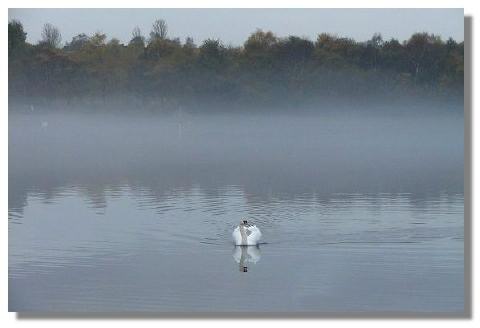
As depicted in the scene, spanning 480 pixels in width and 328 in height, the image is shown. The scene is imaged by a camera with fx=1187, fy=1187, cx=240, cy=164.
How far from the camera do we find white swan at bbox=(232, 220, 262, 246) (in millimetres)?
25000

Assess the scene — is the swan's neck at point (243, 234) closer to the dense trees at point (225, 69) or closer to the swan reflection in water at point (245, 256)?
the swan reflection in water at point (245, 256)

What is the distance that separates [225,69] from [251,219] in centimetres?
1762

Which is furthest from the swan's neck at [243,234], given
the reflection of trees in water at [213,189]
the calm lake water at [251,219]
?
the reflection of trees in water at [213,189]

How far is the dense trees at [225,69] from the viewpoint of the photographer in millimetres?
37156

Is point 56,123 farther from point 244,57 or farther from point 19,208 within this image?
point 19,208

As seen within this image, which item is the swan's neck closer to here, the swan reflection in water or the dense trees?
the swan reflection in water

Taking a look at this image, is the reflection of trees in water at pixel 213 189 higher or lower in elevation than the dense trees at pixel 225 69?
lower

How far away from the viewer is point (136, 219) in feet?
95.8

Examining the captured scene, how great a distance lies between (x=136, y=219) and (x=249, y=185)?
9.60 meters

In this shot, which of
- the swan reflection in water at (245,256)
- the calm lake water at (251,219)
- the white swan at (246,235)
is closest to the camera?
the calm lake water at (251,219)

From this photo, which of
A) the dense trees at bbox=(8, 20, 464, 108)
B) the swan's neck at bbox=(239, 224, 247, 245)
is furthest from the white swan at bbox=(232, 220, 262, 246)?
the dense trees at bbox=(8, 20, 464, 108)

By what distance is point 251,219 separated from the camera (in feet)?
96.5

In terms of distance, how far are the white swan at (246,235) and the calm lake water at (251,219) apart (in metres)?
0.29

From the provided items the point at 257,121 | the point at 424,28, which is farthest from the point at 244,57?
the point at 424,28
